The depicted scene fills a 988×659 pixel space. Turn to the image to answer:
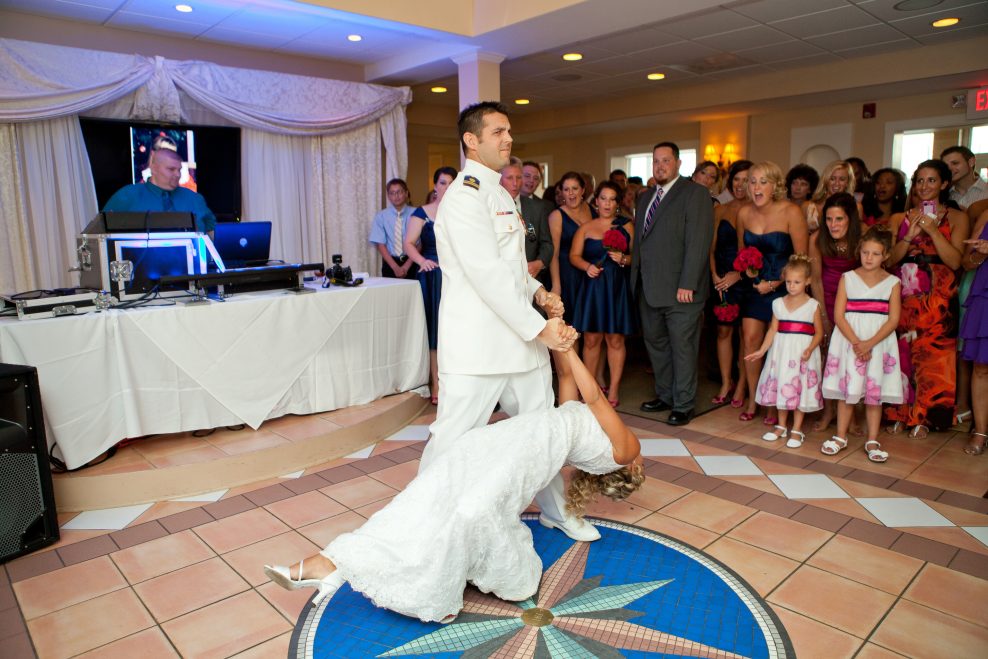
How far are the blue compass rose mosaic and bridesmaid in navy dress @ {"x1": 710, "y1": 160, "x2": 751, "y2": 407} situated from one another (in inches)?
96.0

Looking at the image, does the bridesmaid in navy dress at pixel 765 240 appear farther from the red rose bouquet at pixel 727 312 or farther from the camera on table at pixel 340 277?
the camera on table at pixel 340 277

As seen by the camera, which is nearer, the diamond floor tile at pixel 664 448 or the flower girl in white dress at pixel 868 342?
the flower girl in white dress at pixel 868 342

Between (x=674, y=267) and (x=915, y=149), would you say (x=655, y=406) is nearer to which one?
(x=674, y=267)

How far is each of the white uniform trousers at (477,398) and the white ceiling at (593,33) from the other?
3353mm

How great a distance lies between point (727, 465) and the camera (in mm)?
3723

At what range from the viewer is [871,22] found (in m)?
6.13

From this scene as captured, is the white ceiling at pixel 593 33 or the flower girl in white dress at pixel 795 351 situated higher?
the white ceiling at pixel 593 33

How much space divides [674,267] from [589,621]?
264cm

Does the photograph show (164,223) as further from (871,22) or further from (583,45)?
(871,22)

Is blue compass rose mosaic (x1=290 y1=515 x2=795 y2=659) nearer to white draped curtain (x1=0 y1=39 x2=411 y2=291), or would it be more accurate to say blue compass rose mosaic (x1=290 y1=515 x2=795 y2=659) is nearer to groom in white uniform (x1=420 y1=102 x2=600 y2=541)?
groom in white uniform (x1=420 y1=102 x2=600 y2=541)

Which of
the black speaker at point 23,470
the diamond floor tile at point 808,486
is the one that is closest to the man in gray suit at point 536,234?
the diamond floor tile at point 808,486

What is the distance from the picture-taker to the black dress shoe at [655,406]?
4.74 meters

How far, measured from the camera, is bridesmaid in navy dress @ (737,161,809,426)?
4242mm

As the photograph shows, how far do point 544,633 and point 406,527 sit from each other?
0.59 m
